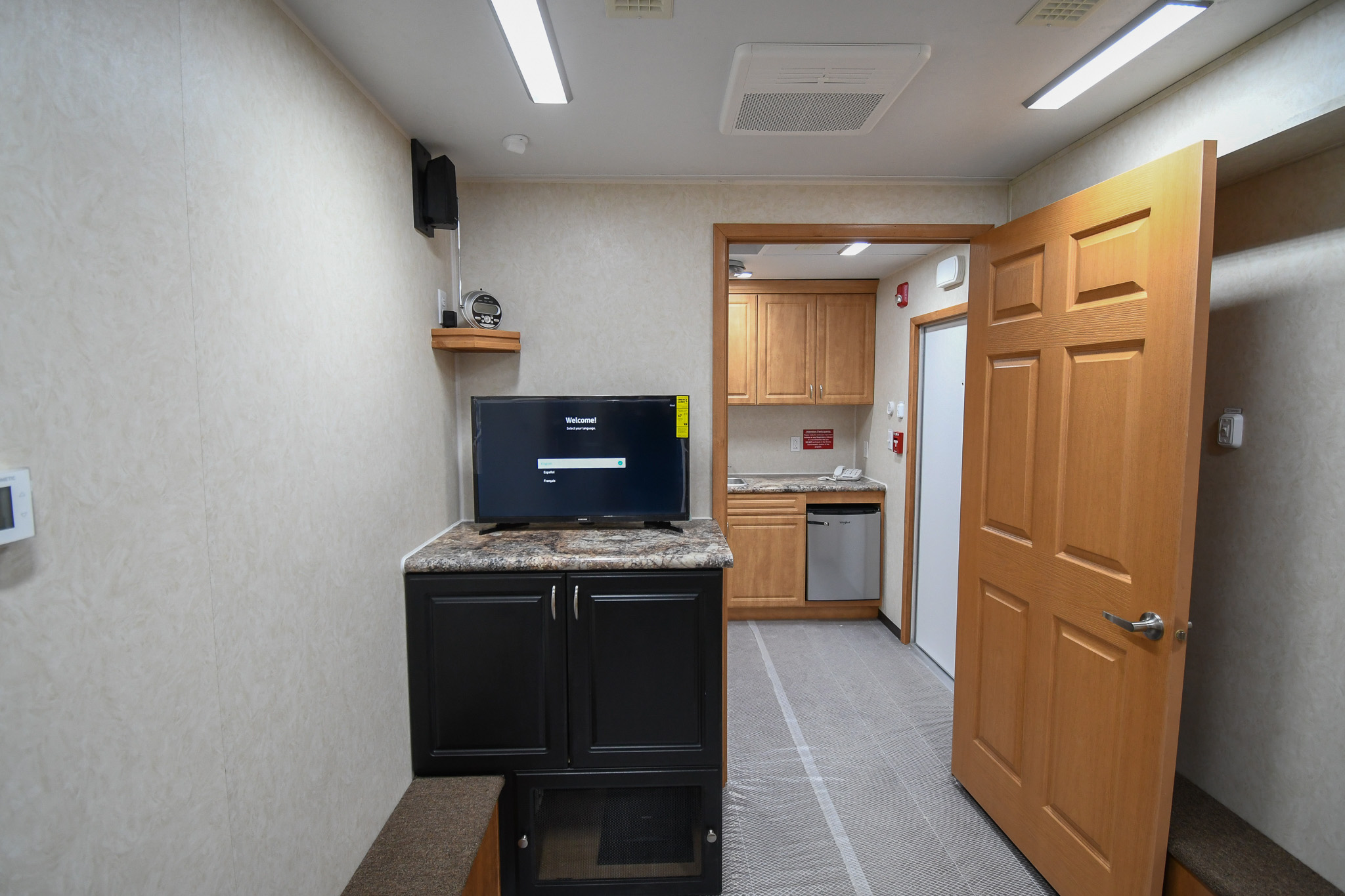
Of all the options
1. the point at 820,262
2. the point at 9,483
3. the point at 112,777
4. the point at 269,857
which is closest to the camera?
the point at 9,483

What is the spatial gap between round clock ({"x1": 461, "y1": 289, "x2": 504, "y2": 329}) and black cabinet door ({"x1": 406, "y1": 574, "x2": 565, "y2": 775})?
1.00m

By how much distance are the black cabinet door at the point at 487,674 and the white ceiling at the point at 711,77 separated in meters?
1.52

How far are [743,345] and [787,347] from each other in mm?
340

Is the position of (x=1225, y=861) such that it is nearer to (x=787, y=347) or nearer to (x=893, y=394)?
(x=893, y=394)

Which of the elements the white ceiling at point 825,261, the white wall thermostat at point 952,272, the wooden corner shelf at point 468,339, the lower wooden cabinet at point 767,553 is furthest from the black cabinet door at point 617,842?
the white wall thermostat at point 952,272

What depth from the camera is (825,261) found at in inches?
144

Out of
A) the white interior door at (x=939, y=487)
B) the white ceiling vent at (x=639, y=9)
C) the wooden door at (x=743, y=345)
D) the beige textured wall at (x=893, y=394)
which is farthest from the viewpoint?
the wooden door at (x=743, y=345)

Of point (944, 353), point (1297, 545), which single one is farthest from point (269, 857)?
point (944, 353)

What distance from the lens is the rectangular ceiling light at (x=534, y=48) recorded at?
1.27 meters

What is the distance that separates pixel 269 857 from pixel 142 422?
94 cm

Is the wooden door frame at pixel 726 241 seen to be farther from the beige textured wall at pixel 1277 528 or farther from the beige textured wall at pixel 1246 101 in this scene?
the beige textured wall at pixel 1277 528

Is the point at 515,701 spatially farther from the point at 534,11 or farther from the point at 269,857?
the point at 534,11

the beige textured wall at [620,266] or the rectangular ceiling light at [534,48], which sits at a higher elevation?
the rectangular ceiling light at [534,48]

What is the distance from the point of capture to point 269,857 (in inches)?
45.6
